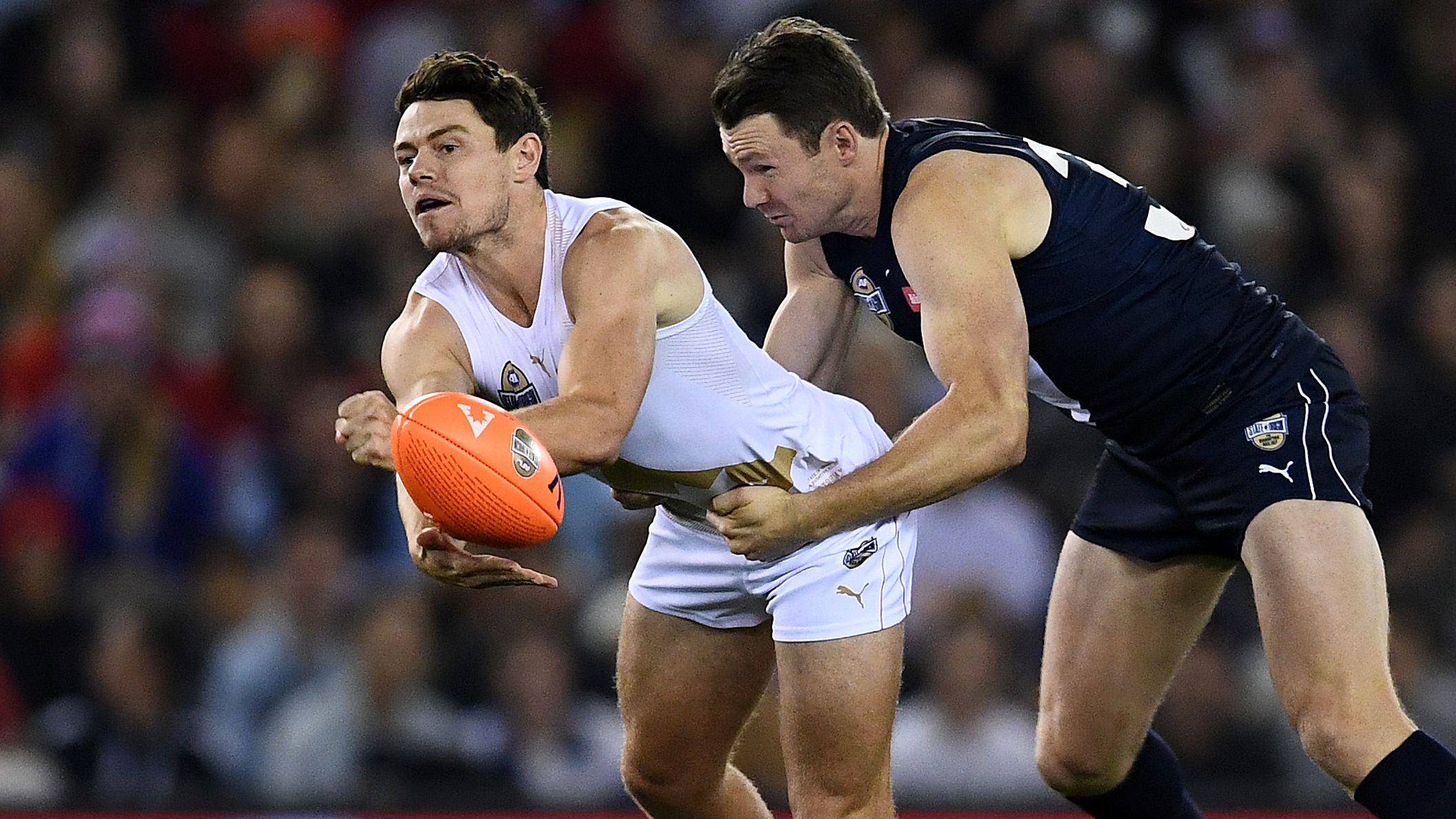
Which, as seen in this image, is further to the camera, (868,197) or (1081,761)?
(1081,761)

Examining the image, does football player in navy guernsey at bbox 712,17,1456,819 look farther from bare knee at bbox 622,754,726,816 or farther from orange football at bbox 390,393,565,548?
bare knee at bbox 622,754,726,816

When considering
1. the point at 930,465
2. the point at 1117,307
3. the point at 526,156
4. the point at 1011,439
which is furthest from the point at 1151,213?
the point at 526,156

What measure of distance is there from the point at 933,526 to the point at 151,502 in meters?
2.86

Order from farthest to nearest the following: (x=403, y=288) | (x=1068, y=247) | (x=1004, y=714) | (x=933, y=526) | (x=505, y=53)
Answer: (x=505, y=53) < (x=403, y=288) < (x=933, y=526) < (x=1004, y=714) < (x=1068, y=247)

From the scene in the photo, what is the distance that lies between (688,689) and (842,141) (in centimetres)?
120

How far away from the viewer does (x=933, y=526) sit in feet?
22.0

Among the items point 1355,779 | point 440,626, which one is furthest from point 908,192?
point 440,626

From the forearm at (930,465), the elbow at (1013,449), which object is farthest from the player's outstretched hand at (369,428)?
the elbow at (1013,449)

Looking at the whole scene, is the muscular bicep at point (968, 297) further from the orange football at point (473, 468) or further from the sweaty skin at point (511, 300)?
the orange football at point (473, 468)

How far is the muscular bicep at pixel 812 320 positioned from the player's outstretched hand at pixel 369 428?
1078 millimetres

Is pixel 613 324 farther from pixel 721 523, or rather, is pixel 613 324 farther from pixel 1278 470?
pixel 1278 470

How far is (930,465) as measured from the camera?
355 centimetres

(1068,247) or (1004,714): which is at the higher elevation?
(1068,247)

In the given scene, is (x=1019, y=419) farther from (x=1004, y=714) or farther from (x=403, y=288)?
(x=403, y=288)
